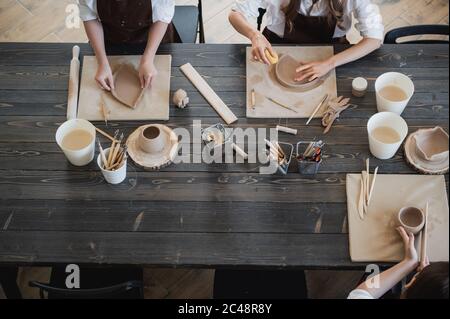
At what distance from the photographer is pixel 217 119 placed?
2068 mm

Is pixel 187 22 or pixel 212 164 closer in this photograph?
pixel 212 164

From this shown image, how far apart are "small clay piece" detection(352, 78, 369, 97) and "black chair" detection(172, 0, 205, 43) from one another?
94cm

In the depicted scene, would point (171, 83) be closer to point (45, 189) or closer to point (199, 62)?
point (199, 62)

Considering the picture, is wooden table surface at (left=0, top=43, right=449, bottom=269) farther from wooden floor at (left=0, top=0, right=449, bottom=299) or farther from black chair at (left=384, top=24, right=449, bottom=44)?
wooden floor at (left=0, top=0, right=449, bottom=299)

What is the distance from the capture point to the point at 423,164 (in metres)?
1.94

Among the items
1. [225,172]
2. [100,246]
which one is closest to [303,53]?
[225,172]

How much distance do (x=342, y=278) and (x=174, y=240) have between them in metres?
1.11

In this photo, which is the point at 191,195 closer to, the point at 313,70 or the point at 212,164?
the point at 212,164

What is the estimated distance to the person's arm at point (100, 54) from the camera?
6.93ft

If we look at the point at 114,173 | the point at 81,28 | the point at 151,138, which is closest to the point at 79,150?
the point at 114,173

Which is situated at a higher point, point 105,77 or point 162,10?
point 162,10

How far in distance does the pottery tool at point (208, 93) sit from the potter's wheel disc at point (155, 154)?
8.0 inches

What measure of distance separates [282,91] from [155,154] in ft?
1.85

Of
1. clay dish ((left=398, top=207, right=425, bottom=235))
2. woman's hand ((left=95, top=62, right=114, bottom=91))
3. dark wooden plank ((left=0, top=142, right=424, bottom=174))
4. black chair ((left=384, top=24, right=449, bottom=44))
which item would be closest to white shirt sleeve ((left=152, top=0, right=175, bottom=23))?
woman's hand ((left=95, top=62, right=114, bottom=91))
